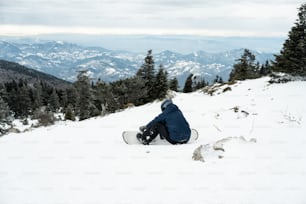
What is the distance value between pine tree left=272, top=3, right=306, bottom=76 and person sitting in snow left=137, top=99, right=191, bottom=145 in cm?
1493

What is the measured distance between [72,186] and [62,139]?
443 centimetres

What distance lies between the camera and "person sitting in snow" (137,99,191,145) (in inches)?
327

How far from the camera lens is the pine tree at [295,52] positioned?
68.6ft

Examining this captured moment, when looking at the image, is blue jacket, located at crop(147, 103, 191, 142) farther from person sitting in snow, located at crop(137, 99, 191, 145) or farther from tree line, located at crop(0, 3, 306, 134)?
tree line, located at crop(0, 3, 306, 134)

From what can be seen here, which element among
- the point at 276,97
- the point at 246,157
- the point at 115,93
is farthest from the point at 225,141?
the point at 115,93

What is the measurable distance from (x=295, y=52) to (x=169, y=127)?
16.7 m

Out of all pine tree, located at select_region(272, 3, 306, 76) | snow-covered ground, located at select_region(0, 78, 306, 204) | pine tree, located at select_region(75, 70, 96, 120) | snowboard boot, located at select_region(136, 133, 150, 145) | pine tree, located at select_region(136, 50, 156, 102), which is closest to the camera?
snow-covered ground, located at select_region(0, 78, 306, 204)

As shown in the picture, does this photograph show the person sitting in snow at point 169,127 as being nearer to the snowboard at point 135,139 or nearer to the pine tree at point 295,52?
the snowboard at point 135,139

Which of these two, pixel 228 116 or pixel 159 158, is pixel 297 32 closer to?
pixel 228 116

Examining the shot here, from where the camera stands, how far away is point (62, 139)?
9.62 m

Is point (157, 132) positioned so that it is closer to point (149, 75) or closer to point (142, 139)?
point (142, 139)

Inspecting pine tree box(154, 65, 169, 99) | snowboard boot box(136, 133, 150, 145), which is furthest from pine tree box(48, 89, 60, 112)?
snowboard boot box(136, 133, 150, 145)

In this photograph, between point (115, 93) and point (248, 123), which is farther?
point (115, 93)

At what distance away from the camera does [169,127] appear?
27.3ft
